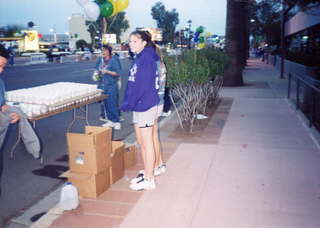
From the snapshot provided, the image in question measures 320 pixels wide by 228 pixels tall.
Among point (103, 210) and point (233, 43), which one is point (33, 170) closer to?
point (103, 210)

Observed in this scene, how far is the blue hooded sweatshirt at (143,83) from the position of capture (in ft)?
14.4

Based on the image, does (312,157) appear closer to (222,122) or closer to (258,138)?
(258,138)

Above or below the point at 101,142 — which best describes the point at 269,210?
below

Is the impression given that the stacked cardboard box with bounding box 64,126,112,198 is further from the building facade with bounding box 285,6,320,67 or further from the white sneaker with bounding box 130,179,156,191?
the building facade with bounding box 285,6,320,67

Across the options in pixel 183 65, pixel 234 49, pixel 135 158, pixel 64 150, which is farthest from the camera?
pixel 234 49

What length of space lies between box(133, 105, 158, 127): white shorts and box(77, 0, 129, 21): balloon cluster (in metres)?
4.03

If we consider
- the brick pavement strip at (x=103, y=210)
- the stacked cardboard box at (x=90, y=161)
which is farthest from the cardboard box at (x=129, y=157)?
the stacked cardboard box at (x=90, y=161)

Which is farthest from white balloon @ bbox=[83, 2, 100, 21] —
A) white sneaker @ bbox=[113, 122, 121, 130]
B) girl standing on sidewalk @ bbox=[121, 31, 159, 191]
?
girl standing on sidewalk @ bbox=[121, 31, 159, 191]

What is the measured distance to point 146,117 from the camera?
451 cm

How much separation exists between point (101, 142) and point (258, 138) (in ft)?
12.5

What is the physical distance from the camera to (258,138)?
7.34 m

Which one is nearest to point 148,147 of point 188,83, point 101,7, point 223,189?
point 223,189

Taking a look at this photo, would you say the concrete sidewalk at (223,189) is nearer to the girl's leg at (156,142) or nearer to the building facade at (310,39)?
the girl's leg at (156,142)

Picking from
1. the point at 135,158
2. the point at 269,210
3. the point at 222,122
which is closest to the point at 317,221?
the point at 269,210
